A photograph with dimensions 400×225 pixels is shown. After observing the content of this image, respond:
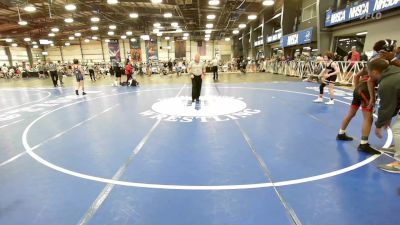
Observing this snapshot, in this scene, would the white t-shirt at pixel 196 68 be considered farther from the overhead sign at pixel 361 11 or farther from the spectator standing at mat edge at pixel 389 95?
the overhead sign at pixel 361 11

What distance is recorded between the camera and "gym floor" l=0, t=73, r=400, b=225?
276 centimetres

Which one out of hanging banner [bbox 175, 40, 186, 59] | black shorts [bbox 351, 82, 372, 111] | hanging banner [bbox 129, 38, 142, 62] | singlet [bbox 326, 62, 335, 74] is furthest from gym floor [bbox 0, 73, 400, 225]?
hanging banner [bbox 175, 40, 186, 59]

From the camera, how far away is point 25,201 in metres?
3.09

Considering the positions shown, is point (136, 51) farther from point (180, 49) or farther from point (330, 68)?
point (330, 68)

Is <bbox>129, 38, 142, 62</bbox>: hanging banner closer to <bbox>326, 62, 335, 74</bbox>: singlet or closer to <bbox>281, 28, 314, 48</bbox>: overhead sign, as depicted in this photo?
<bbox>281, 28, 314, 48</bbox>: overhead sign

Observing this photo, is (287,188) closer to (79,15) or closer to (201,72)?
(201,72)

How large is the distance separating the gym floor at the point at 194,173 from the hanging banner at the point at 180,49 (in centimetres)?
4195

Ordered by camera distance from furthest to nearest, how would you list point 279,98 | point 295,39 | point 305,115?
1. point 295,39
2. point 279,98
3. point 305,115

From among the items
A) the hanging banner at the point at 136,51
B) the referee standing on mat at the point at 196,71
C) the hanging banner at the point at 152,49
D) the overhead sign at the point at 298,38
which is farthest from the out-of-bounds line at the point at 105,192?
the hanging banner at the point at 136,51

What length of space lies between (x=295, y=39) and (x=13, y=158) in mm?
21408

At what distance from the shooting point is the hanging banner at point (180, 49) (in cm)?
4716

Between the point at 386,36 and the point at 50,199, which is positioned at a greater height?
the point at 386,36

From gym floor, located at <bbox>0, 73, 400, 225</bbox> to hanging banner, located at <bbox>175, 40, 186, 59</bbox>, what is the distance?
41.9 meters

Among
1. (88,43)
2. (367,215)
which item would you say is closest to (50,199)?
(367,215)
